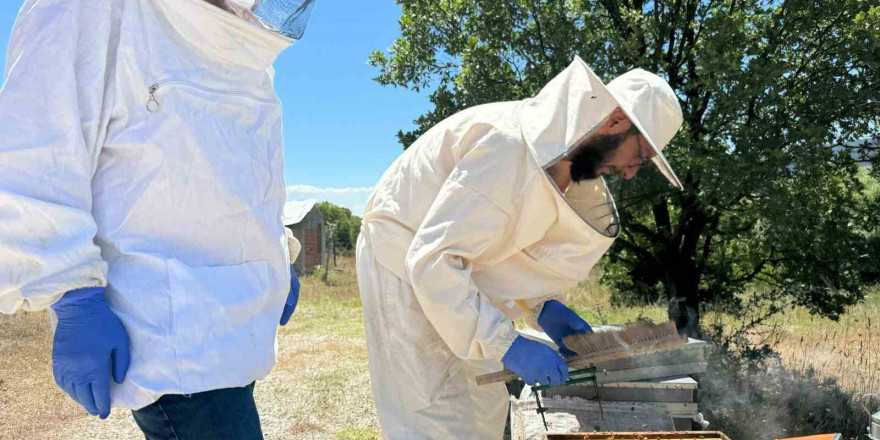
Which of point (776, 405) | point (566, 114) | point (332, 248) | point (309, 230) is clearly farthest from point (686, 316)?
point (332, 248)

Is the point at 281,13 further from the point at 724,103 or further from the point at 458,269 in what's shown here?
the point at 724,103

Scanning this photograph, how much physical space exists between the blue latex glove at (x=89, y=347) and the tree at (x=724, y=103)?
3301mm

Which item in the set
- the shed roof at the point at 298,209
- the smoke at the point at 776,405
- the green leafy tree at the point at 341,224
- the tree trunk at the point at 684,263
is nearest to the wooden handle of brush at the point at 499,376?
the smoke at the point at 776,405

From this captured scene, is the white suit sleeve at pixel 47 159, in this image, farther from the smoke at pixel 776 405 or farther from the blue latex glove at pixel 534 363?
the smoke at pixel 776 405

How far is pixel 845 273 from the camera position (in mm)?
5227

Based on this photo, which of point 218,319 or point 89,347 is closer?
point 89,347

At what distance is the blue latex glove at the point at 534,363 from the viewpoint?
244 centimetres

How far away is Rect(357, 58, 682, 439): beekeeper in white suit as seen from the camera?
236 centimetres

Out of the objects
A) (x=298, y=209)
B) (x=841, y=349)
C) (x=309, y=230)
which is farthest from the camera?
(x=298, y=209)

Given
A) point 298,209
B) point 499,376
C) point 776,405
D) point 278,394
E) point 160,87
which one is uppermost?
point 298,209

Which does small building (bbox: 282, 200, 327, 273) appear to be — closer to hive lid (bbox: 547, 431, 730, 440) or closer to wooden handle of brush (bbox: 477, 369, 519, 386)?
wooden handle of brush (bbox: 477, 369, 519, 386)

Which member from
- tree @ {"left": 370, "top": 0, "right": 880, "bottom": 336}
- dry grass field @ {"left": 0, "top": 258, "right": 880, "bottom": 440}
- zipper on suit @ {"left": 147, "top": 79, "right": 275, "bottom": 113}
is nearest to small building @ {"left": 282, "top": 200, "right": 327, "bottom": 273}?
dry grass field @ {"left": 0, "top": 258, "right": 880, "bottom": 440}

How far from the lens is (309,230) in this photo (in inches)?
985

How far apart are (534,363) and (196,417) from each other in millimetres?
1288
